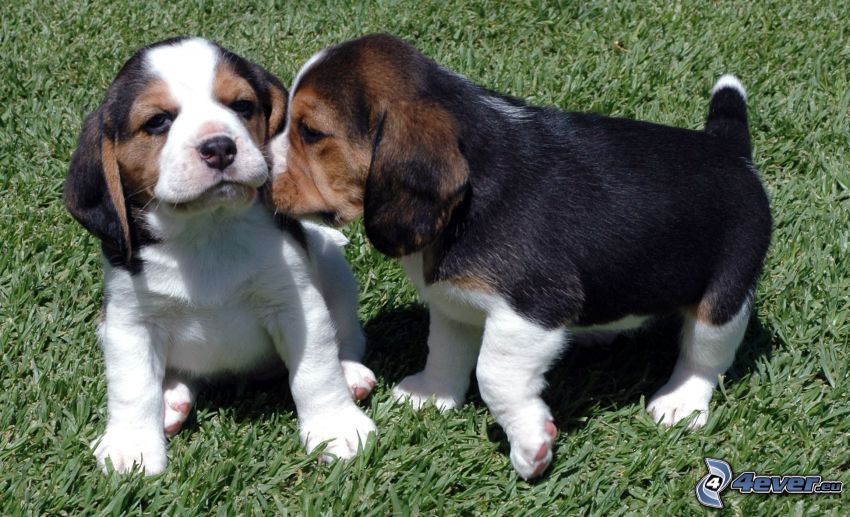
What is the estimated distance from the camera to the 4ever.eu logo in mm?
4867

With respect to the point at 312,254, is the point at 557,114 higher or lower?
higher

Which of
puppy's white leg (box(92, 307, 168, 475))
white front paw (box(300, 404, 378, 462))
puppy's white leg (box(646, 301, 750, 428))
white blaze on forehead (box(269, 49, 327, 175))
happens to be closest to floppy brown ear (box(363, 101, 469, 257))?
white blaze on forehead (box(269, 49, 327, 175))

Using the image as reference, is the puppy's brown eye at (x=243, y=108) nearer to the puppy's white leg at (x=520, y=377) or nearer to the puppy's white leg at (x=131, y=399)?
the puppy's white leg at (x=131, y=399)

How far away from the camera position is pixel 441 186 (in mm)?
4508

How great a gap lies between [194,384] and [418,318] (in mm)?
1410

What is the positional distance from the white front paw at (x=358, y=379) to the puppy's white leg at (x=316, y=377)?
1.01 ft

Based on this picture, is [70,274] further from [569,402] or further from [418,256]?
[569,402]

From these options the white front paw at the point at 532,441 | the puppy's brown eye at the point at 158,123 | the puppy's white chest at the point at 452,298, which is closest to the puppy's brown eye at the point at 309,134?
the puppy's brown eye at the point at 158,123

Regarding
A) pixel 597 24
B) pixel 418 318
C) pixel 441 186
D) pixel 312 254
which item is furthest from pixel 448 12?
pixel 441 186

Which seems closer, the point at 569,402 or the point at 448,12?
the point at 569,402

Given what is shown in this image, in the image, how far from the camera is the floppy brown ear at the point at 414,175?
4.51 metres

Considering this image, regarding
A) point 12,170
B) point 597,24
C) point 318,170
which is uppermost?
point 318,170

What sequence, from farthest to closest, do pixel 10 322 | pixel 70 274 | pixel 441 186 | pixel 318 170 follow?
pixel 70 274 → pixel 10 322 → pixel 318 170 → pixel 441 186

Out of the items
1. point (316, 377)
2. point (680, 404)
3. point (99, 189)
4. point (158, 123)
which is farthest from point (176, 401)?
point (680, 404)
